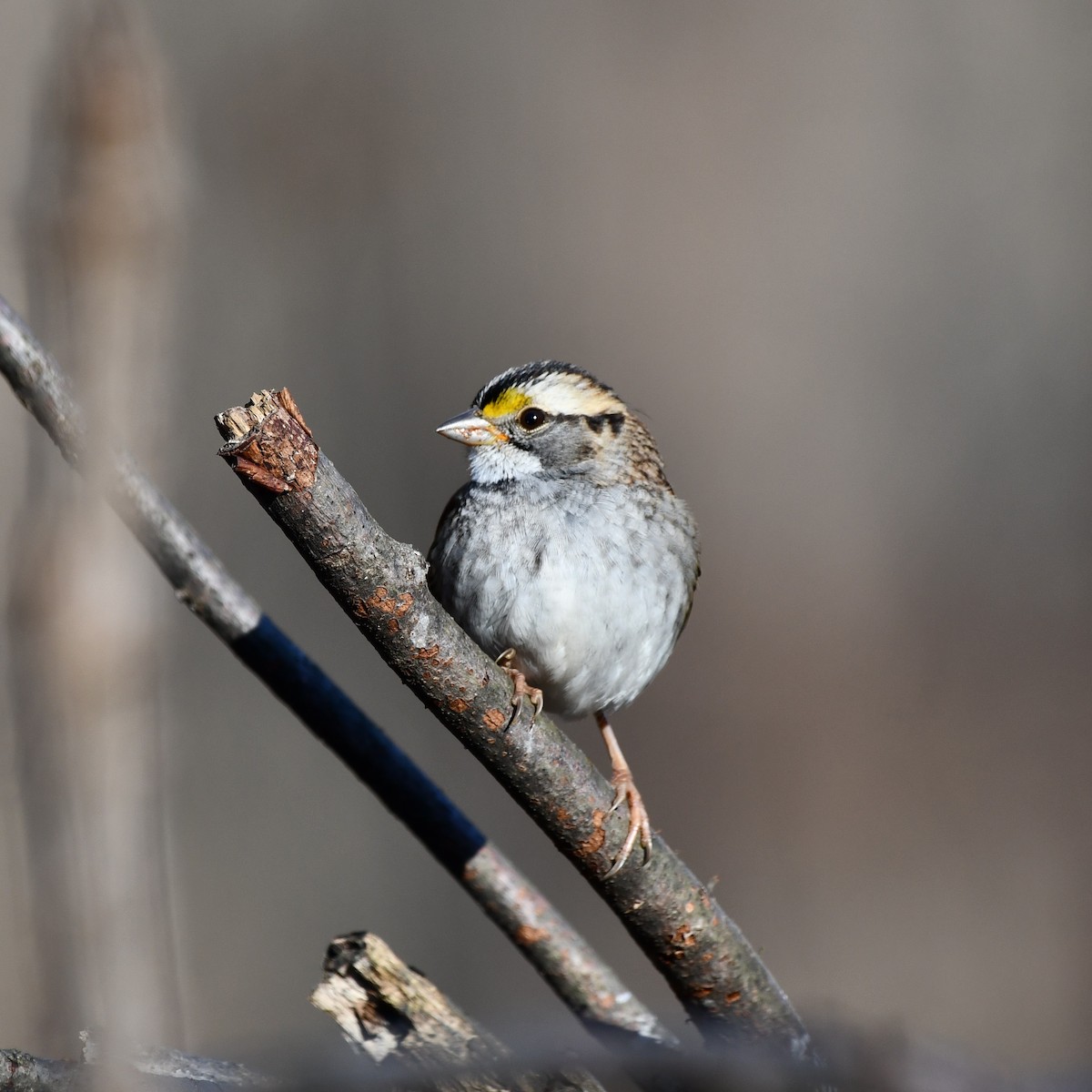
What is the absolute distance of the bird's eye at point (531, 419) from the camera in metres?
3.05

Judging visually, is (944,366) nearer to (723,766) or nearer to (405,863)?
(723,766)

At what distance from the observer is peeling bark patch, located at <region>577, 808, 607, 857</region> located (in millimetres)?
2180

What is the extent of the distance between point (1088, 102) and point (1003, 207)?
701mm

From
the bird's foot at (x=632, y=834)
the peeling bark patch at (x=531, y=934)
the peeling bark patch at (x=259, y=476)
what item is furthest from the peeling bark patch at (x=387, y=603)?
the peeling bark patch at (x=531, y=934)

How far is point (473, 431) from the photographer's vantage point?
3021 mm

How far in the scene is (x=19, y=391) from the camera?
1814 mm

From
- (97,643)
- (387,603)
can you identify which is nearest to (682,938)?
(387,603)

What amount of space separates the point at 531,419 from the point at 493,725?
124cm

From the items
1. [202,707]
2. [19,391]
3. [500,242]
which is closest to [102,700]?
[19,391]

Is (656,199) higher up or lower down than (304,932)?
higher up

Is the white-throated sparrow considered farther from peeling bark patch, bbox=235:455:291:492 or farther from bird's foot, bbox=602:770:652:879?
peeling bark patch, bbox=235:455:291:492

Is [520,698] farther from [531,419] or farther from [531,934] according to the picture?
[531,419]

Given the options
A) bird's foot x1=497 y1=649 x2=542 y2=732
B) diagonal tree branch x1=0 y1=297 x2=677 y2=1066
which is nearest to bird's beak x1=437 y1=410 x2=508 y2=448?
diagonal tree branch x1=0 y1=297 x2=677 y2=1066

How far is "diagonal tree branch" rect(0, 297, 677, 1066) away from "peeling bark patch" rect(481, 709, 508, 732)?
610 millimetres
